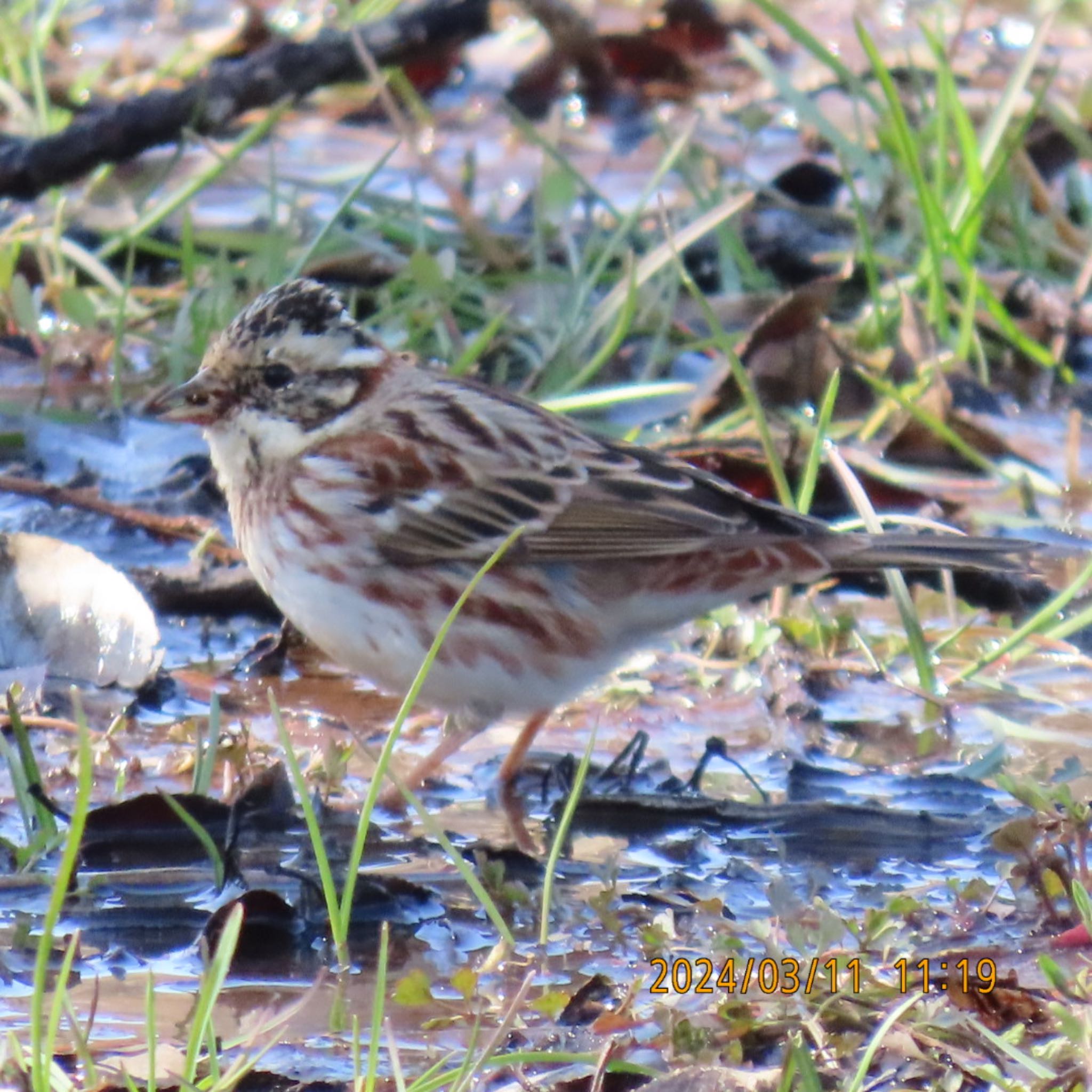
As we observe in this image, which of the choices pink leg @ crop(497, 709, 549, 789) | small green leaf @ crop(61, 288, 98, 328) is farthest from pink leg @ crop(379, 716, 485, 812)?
small green leaf @ crop(61, 288, 98, 328)

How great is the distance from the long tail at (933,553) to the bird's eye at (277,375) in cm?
137

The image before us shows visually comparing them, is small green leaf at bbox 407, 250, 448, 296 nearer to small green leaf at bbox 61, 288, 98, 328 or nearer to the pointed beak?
small green leaf at bbox 61, 288, 98, 328

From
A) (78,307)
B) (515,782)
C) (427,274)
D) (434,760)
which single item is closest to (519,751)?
(515,782)

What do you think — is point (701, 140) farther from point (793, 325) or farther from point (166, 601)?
point (166, 601)

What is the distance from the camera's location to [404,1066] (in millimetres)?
3027

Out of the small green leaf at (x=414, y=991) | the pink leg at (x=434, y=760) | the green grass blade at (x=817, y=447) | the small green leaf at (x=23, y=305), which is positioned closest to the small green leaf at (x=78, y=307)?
the small green leaf at (x=23, y=305)

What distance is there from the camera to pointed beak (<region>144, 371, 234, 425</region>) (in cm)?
473

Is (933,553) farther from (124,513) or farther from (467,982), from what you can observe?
(124,513)

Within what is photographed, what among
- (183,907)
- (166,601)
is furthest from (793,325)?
(183,907)

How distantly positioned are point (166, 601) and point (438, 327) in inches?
58.8

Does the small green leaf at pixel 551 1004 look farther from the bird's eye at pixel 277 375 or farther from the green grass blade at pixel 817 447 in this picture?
the bird's eye at pixel 277 375

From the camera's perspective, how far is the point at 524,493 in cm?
475

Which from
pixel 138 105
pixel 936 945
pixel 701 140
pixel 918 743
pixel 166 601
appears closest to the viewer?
pixel 936 945
